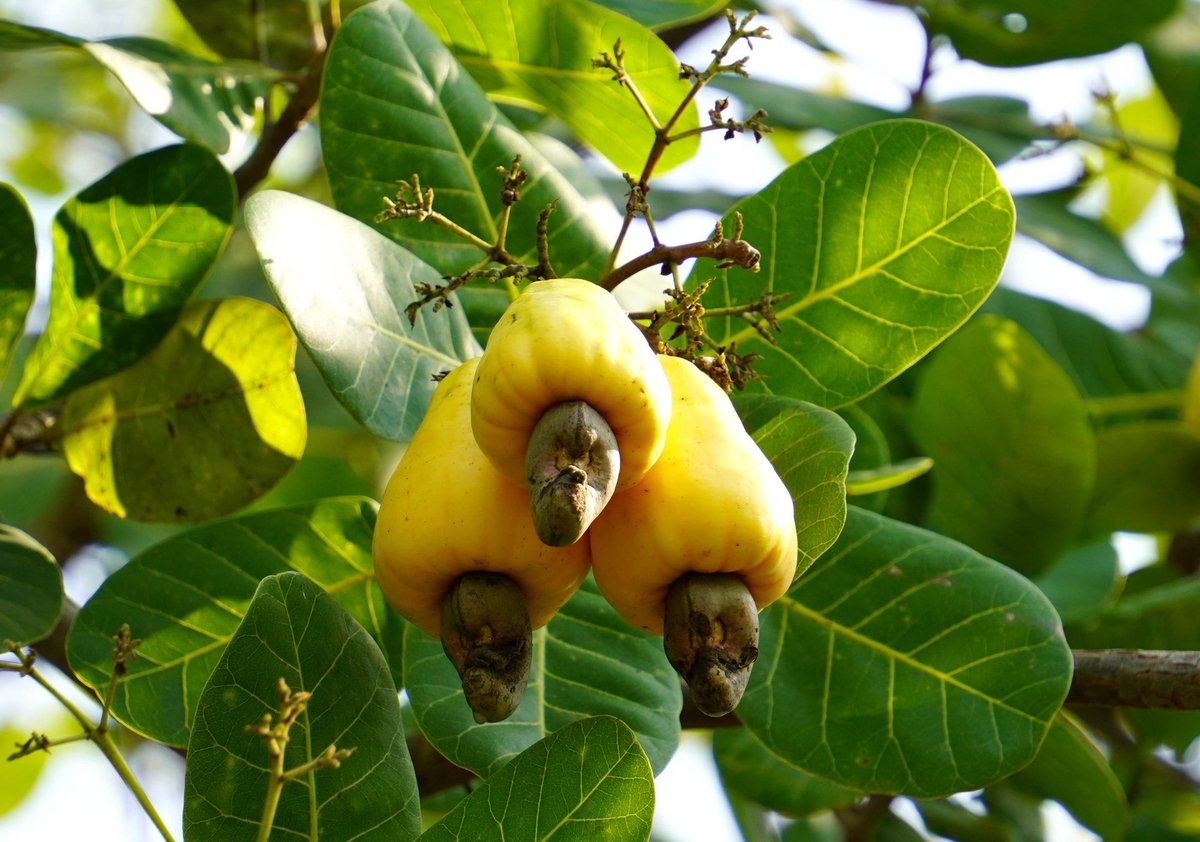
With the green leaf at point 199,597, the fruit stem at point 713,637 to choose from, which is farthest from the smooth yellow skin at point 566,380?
the green leaf at point 199,597

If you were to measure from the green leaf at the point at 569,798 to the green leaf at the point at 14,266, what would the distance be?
897 mm

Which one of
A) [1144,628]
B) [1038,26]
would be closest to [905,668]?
[1144,628]

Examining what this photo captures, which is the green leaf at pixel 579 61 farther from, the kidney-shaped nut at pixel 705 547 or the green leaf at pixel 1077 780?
the green leaf at pixel 1077 780

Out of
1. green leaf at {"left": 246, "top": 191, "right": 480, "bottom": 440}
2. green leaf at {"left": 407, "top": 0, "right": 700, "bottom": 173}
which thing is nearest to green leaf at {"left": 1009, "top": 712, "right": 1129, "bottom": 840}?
green leaf at {"left": 407, "top": 0, "right": 700, "bottom": 173}

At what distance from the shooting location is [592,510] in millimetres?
980

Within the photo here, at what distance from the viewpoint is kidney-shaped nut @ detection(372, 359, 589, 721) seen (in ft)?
3.50

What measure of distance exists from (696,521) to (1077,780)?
1.31 meters

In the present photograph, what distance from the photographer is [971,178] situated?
4.74ft

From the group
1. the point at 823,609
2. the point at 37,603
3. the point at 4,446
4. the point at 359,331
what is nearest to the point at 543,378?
the point at 359,331

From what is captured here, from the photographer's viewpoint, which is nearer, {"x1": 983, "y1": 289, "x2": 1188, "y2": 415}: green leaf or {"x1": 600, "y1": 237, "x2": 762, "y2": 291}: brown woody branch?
{"x1": 600, "y1": 237, "x2": 762, "y2": 291}: brown woody branch

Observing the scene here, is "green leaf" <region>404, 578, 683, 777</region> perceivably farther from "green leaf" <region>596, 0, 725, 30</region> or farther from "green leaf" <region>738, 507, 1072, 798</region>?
"green leaf" <region>596, 0, 725, 30</region>

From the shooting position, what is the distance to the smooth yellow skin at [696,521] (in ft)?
3.43

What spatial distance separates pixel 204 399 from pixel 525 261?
0.47 meters

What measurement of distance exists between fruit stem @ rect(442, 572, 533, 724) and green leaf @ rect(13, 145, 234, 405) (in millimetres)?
791
